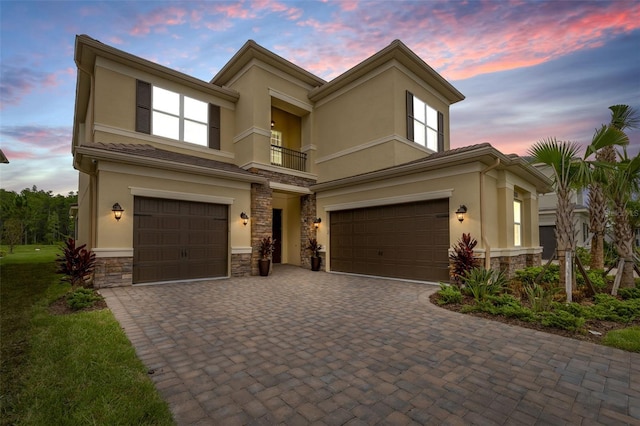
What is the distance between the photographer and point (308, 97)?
46.9 ft

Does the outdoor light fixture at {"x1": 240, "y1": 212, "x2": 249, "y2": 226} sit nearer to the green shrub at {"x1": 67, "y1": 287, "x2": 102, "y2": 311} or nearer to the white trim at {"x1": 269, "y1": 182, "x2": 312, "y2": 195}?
the white trim at {"x1": 269, "y1": 182, "x2": 312, "y2": 195}

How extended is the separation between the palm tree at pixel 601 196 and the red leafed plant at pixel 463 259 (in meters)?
5.94

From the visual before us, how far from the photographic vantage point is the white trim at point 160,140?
1022 cm

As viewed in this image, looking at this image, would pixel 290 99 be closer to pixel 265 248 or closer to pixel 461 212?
pixel 265 248

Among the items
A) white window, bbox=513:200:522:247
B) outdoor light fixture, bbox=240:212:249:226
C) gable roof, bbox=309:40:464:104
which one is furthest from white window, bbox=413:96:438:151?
outdoor light fixture, bbox=240:212:249:226

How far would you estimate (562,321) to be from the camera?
4852mm

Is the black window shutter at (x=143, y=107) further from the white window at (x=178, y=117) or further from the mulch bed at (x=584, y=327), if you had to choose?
the mulch bed at (x=584, y=327)

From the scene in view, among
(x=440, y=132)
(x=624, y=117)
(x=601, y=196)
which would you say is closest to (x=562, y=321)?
(x=601, y=196)

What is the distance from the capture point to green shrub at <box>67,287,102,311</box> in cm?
591

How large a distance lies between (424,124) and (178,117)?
10.8m

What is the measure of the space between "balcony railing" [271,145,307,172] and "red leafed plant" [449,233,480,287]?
8.48 metres

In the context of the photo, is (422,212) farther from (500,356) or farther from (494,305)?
(500,356)

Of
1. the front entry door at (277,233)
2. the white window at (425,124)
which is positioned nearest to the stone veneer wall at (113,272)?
the front entry door at (277,233)

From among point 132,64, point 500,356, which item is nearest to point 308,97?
point 132,64
